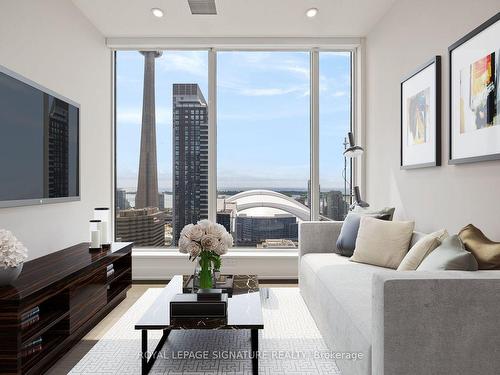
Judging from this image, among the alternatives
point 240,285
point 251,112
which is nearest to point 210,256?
point 240,285

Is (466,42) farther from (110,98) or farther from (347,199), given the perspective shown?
(110,98)

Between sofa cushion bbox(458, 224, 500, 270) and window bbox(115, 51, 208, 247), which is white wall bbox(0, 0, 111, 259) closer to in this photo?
window bbox(115, 51, 208, 247)

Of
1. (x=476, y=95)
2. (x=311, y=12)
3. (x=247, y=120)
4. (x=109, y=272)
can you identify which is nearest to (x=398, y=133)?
(x=476, y=95)

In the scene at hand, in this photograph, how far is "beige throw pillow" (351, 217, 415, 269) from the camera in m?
2.89

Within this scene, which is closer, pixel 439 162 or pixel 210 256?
pixel 210 256

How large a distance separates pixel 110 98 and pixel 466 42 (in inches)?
148

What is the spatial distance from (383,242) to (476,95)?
48.2 inches

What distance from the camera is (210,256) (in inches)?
98.0

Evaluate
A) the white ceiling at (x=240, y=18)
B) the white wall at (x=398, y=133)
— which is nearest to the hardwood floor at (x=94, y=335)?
the white wall at (x=398, y=133)

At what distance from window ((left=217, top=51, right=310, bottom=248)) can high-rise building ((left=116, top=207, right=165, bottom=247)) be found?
0.77 metres

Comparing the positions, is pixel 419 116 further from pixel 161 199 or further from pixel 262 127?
pixel 161 199

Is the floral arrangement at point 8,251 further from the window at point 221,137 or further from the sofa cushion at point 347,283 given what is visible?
the window at point 221,137

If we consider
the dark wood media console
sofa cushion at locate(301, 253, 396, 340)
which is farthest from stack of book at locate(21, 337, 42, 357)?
sofa cushion at locate(301, 253, 396, 340)

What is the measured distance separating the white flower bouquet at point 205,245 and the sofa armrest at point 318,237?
4.58ft
